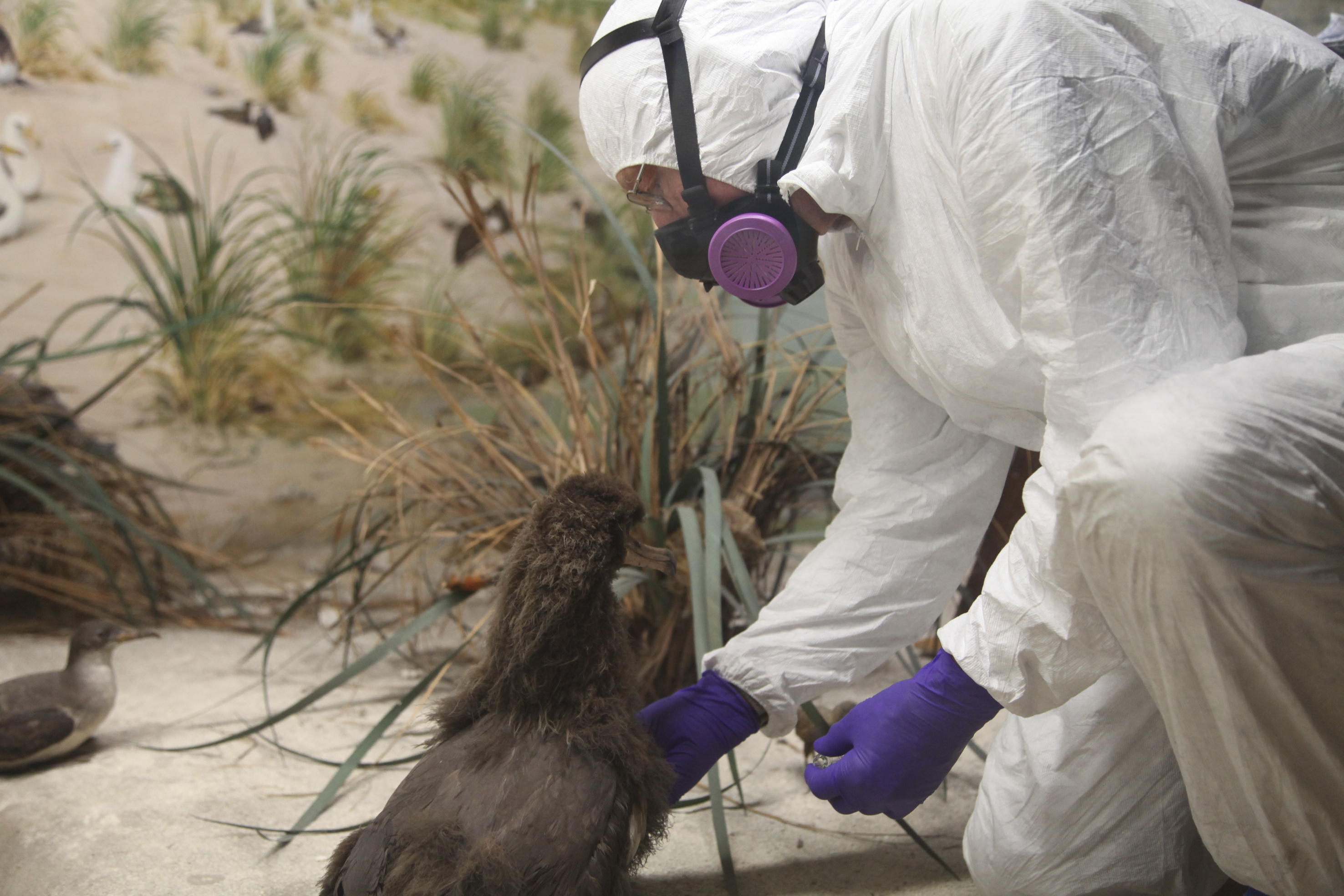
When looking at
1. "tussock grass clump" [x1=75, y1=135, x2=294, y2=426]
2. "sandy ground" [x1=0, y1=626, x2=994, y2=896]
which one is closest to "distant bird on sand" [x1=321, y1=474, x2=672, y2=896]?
"sandy ground" [x1=0, y1=626, x2=994, y2=896]

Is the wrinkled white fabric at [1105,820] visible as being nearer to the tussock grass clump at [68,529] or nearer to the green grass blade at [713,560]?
the green grass blade at [713,560]

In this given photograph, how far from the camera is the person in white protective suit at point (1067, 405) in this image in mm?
875

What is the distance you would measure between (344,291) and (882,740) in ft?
9.42

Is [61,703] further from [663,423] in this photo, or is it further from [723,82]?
[723,82]

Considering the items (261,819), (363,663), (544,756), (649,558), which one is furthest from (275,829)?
(649,558)

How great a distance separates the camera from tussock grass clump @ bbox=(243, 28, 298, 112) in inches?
134

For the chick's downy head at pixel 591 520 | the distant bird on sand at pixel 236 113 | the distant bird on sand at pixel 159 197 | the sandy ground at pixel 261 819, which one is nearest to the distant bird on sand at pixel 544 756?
the chick's downy head at pixel 591 520

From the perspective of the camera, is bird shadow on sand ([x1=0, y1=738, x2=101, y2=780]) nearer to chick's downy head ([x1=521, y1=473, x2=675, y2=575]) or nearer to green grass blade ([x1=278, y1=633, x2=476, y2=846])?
green grass blade ([x1=278, y1=633, x2=476, y2=846])

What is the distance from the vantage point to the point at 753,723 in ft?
4.64

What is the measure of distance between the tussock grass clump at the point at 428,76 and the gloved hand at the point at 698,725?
A: 113 inches

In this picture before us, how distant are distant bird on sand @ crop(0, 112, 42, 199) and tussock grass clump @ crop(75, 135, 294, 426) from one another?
0.19 metres

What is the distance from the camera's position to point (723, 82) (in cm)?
124

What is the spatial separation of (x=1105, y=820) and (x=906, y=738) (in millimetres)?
353

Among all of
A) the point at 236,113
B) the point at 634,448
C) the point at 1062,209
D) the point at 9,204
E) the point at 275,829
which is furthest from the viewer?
the point at 236,113
